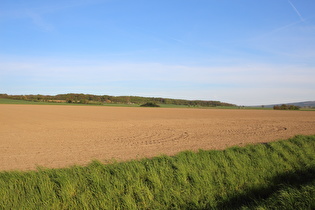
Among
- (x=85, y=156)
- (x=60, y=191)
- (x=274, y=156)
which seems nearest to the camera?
(x=60, y=191)

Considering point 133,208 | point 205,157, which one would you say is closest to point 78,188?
point 133,208

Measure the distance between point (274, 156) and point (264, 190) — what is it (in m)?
2.87

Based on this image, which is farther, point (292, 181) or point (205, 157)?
point (205, 157)

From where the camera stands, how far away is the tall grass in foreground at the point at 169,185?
5.72 metres

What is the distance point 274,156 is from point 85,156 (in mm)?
7722

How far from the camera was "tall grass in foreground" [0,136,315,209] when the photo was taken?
572 cm

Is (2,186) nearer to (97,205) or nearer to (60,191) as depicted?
(60,191)

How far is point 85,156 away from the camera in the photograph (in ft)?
39.9

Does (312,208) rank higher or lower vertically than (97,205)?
higher

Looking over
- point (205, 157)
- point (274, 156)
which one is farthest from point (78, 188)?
point (274, 156)

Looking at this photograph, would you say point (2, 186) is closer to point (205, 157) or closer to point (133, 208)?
point (133, 208)

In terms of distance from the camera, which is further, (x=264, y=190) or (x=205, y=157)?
(x=205, y=157)

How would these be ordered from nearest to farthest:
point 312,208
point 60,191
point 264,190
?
point 312,208, point 60,191, point 264,190

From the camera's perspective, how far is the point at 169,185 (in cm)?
669
